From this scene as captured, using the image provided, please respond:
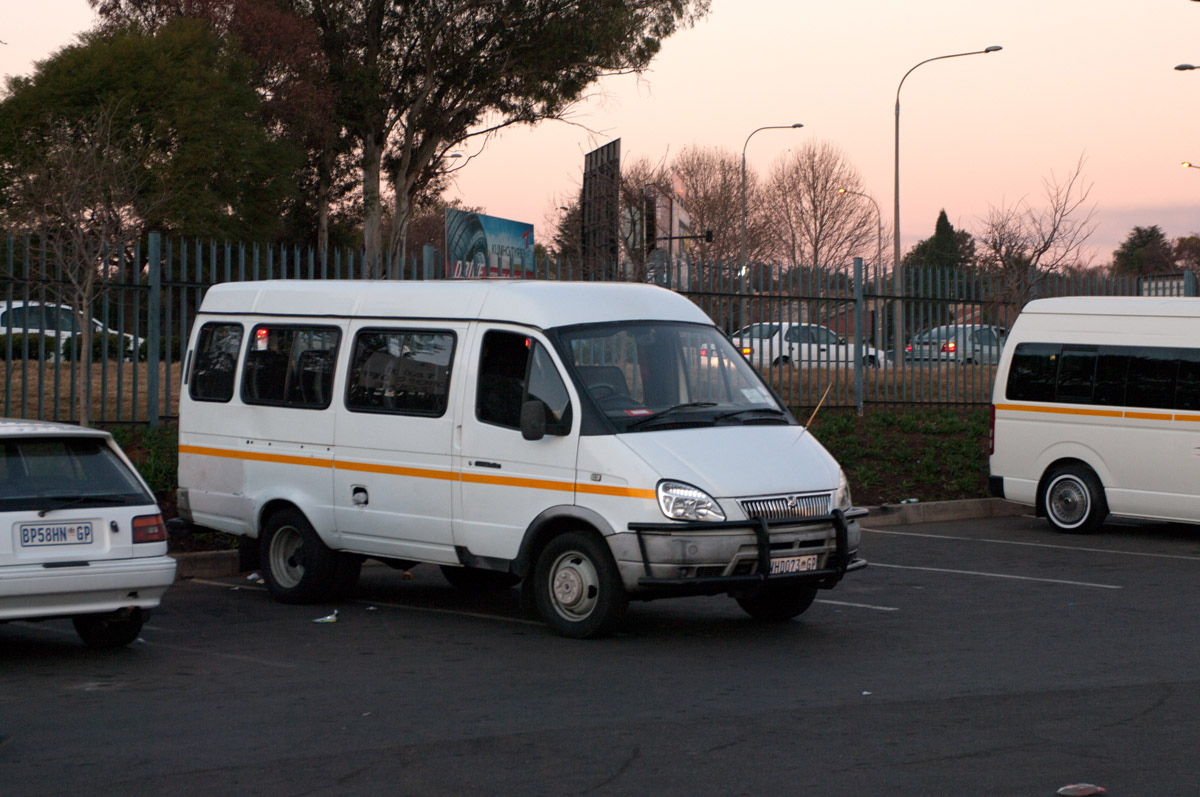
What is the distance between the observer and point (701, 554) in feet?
26.9

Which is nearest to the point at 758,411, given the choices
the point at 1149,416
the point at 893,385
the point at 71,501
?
the point at 71,501

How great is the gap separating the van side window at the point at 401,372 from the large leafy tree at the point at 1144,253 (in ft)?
359

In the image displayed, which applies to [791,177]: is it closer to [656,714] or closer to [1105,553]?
[1105,553]

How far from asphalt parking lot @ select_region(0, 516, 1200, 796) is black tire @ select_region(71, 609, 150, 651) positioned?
0.14m

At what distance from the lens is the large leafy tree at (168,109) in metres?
40.4

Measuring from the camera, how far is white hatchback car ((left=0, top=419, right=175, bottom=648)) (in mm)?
7648

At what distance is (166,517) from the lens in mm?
12938

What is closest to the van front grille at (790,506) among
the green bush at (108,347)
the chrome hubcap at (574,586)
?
the chrome hubcap at (574,586)

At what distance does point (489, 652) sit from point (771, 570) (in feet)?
5.77

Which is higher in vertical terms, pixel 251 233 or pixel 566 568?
pixel 251 233

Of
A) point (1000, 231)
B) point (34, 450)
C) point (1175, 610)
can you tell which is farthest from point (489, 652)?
point (1000, 231)

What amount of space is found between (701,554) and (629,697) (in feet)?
4.40

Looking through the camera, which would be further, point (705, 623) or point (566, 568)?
point (705, 623)

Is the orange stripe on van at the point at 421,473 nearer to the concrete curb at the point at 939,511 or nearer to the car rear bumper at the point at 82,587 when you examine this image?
the car rear bumper at the point at 82,587
